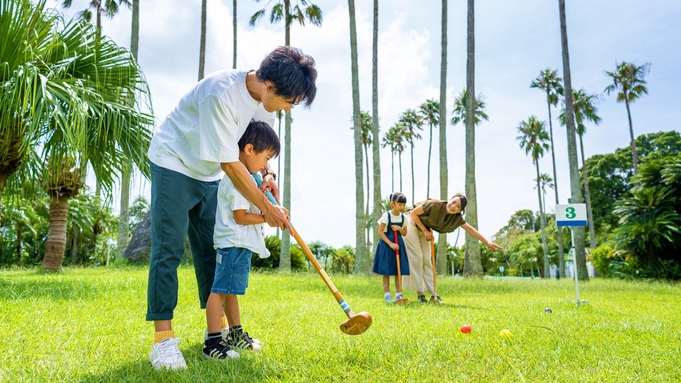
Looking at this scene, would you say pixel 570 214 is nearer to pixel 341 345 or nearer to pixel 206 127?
pixel 341 345

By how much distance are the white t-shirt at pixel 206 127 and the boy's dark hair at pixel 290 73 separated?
Answer: 0.18m

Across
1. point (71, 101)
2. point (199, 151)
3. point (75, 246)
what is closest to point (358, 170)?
point (71, 101)

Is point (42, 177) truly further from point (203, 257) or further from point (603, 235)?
point (603, 235)

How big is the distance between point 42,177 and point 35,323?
4.05 metres

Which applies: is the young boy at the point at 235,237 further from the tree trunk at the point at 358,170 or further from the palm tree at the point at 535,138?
the palm tree at the point at 535,138

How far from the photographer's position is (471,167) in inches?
615

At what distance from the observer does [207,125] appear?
253 cm

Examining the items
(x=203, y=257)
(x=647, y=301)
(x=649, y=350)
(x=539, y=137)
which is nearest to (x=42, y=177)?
(x=203, y=257)

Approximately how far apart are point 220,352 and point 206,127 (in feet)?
3.90

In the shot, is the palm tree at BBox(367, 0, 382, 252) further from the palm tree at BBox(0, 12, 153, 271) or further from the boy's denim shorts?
the boy's denim shorts

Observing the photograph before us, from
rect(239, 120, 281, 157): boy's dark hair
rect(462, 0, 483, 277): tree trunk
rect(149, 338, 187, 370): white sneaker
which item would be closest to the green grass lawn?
rect(149, 338, 187, 370): white sneaker

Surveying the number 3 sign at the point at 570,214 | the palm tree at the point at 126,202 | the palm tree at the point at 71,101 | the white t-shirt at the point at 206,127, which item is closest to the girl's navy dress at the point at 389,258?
the number 3 sign at the point at 570,214

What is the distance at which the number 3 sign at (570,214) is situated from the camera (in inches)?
284

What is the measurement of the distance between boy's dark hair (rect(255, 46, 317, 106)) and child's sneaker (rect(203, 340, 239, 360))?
1.36m
